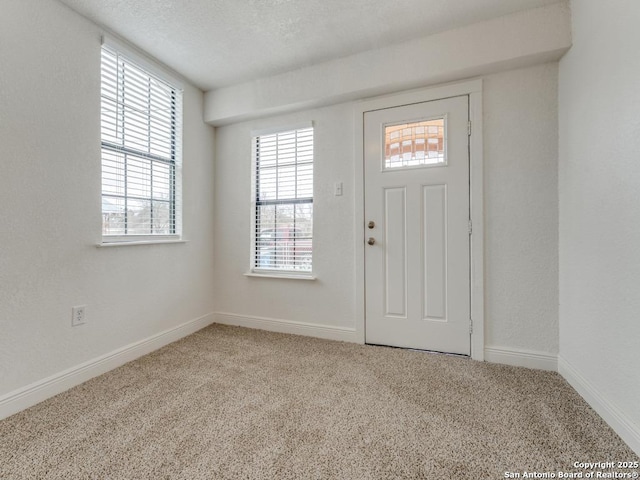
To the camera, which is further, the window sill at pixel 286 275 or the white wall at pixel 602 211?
the window sill at pixel 286 275

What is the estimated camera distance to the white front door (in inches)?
88.0

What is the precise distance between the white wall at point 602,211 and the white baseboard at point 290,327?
1555mm

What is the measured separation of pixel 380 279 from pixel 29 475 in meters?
2.21

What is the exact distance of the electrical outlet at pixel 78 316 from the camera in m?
1.87

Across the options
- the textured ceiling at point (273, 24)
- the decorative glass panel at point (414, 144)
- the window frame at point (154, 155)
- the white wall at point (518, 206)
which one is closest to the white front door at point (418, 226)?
the decorative glass panel at point (414, 144)

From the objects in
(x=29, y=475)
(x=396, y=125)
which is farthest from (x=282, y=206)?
(x=29, y=475)

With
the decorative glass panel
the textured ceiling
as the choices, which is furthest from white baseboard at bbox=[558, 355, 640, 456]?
the textured ceiling

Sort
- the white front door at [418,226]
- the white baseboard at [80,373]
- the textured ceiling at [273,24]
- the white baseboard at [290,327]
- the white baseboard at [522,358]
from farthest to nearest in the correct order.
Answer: the white baseboard at [290,327] → the white front door at [418,226] → the white baseboard at [522,358] → the textured ceiling at [273,24] → the white baseboard at [80,373]

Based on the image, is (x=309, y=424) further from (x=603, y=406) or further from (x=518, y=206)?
(x=518, y=206)

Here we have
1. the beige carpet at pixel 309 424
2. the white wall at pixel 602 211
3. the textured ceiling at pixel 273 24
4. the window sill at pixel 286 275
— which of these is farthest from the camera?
the window sill at pixel 286 275

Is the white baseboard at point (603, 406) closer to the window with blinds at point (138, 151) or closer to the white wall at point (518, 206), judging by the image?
the white wall at point (518, 206)

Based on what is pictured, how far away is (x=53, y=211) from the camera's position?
5.79ft

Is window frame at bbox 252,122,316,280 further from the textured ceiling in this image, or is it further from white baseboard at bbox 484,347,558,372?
white baseboard at bbox 484,347,558,372

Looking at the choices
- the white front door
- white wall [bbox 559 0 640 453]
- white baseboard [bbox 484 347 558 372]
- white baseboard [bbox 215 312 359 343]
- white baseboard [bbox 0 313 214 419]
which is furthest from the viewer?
white baseboard [bbox 215 312 359 343]
